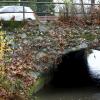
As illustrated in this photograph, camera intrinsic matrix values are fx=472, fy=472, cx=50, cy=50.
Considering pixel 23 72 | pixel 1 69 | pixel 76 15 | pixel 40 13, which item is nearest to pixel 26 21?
pixel 40 13

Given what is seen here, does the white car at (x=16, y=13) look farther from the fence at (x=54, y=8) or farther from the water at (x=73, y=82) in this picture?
the water at (x=73, y=82)

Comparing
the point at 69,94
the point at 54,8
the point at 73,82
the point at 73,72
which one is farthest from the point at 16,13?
the point at 73,72

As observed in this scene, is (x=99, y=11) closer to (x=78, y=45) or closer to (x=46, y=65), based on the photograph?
(x=78, y=45)

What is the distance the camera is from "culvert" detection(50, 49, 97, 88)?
22.3 meters

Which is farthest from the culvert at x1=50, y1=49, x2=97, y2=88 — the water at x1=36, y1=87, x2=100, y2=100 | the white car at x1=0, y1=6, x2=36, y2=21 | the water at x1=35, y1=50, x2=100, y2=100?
the white car at x1=0, y1=6, x2=36, y2=21

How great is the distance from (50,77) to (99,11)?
3732mm

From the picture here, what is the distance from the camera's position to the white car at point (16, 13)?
19.6m

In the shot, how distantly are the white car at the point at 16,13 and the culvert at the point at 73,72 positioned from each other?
2633mm

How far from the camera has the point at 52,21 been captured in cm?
1947

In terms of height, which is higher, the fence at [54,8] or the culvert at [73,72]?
the fence at [54,8]

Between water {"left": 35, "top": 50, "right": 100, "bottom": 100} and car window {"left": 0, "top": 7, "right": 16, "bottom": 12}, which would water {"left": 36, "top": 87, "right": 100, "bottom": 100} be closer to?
water {"left": 35, "top": 50, "right": 100, "bottom": 100}

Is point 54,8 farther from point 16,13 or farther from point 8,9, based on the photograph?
point 8,9

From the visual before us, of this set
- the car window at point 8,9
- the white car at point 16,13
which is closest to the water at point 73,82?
the white car at point 16,13

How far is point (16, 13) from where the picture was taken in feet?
65.9
